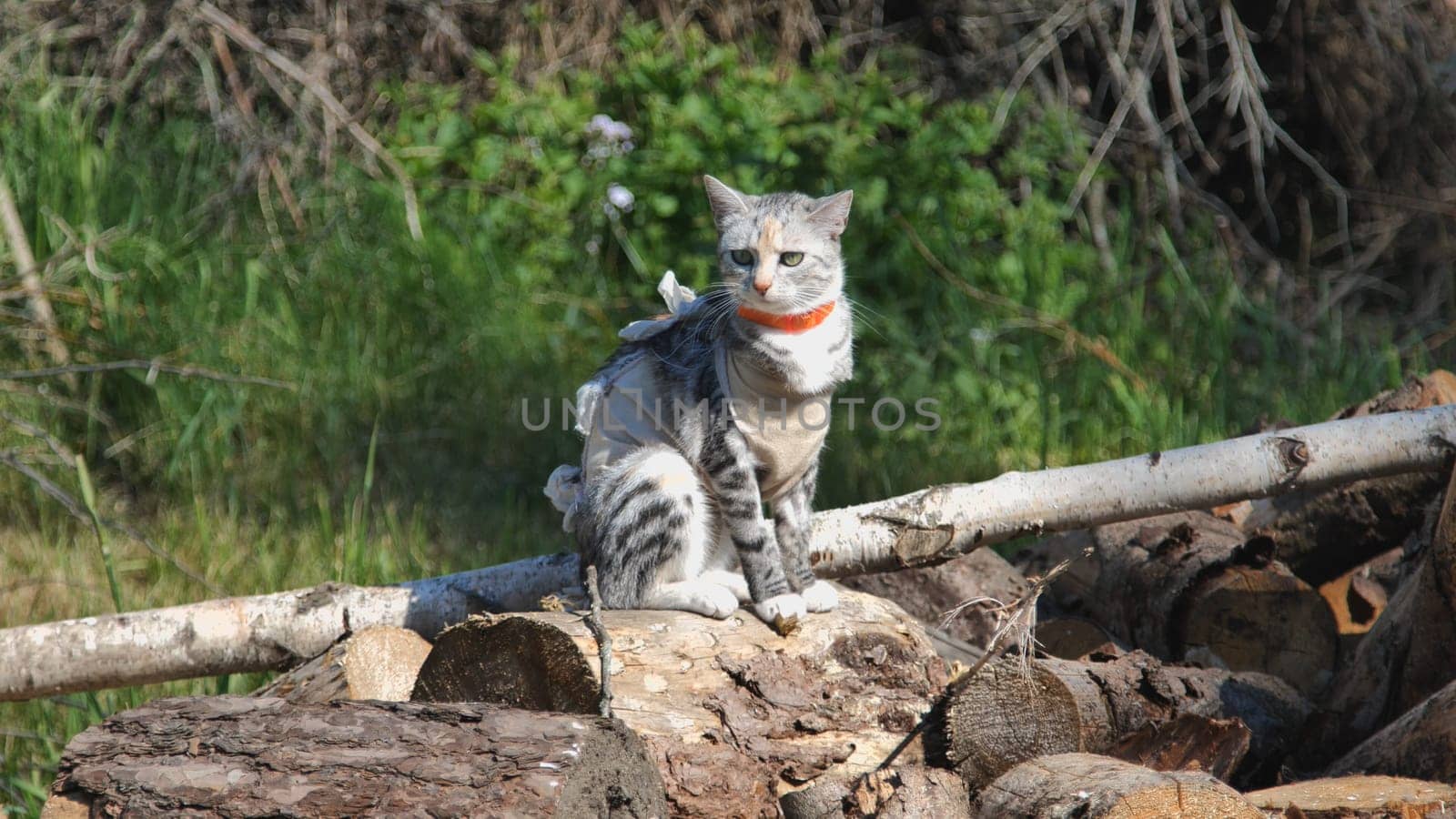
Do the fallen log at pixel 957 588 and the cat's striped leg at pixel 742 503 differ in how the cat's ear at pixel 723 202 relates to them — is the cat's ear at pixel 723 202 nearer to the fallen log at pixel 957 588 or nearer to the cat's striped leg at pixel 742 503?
the cat's striped leg at pixel 742 503

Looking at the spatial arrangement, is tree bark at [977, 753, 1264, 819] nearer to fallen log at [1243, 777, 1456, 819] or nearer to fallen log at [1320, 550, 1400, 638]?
fallen log at [1243, 777, 1456, 819]

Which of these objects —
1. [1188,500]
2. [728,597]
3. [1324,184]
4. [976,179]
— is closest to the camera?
[728,597]

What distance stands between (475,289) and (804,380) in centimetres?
305

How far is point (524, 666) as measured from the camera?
268cm

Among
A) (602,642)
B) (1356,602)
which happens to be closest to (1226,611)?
(1356,602)

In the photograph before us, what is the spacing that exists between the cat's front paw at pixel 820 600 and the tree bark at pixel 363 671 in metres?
1.00

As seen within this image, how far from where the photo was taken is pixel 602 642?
256 centimetres

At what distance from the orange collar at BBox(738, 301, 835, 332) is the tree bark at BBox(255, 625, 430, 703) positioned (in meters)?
1.21

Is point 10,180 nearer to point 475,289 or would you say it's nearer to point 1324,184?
point 475,289

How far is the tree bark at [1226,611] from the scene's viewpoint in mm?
3605

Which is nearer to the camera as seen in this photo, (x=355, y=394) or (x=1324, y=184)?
(x=355, y=394)

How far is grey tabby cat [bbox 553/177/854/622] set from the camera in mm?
3045

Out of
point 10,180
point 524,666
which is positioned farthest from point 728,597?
point 10,180

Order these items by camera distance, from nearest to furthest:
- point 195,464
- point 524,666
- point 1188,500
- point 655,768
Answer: point 655,768 → point 524,666 → point 1188,500 → point 195,464
